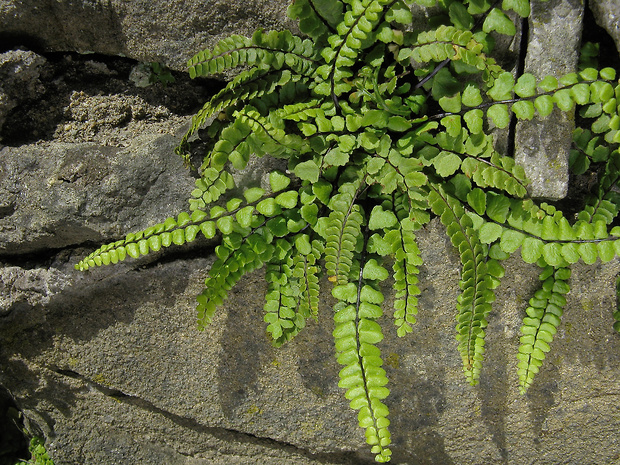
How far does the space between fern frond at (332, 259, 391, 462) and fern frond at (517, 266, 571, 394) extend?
2.82 ft

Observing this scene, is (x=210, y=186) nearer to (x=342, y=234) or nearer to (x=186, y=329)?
(x=342, y=234)

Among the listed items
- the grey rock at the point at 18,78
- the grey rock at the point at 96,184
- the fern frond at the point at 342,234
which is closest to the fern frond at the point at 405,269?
the fern frond at the point at 342,234

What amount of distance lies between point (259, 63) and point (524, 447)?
2.91 m

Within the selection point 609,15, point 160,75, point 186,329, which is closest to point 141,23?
point 160,75

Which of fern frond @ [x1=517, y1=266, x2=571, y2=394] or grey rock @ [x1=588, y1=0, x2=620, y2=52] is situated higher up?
grey rock @ [x1=588, y1=0, x2=620, y2=52]

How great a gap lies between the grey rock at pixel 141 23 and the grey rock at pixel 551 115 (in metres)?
1.28

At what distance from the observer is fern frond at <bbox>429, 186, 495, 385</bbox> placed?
2.16 m

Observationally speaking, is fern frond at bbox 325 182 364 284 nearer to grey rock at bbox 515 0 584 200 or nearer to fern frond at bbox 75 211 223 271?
fern frond at bbox 75 211 223 271

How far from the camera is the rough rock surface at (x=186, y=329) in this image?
2.75 m

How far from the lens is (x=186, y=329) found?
306 cm

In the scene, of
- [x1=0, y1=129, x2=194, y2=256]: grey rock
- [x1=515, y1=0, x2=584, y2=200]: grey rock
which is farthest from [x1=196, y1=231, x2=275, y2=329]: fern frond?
[x1=515, y1=0, x2=584, y2=200]: grey rock

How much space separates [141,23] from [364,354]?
2.21m

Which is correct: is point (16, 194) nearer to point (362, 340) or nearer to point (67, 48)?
point (67, 48)

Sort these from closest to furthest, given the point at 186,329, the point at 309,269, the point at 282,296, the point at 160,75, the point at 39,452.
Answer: the point at 309,269
the point at 282,296
the point at 160,75
the point at 186,329
the point at 39,452
